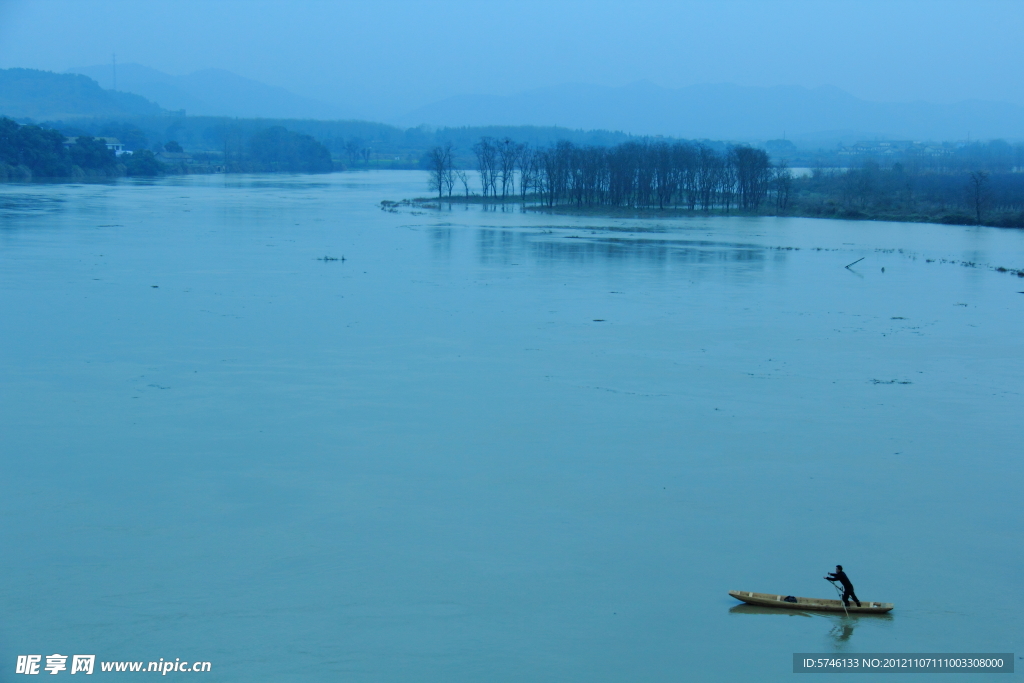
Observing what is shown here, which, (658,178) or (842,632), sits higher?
(658,178)

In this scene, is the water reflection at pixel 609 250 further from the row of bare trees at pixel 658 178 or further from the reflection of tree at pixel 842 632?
the reflection of tree at pixel 842 632

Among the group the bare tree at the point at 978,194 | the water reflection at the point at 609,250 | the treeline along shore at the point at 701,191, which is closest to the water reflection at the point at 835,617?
the water reflection at the point at 609,250

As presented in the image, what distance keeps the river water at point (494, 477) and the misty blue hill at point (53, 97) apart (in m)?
106

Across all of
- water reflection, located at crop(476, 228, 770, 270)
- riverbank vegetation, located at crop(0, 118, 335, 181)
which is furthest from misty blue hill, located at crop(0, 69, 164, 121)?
water reflection, located at crop(476, 228, 770, 270)

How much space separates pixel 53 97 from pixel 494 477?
124794 mm

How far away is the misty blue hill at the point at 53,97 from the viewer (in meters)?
107

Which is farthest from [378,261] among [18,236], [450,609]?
[450,609]

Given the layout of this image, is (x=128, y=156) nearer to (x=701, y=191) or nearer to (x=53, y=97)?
(x=701, y=191)

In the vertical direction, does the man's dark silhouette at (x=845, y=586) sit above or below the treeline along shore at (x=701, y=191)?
below

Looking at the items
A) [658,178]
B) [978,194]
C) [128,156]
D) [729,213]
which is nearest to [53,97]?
[128,156]

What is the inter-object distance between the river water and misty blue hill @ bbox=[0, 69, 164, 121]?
349 feet

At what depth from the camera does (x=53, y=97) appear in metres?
113

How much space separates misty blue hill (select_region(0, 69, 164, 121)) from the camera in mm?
106812

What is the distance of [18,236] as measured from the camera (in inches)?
707
